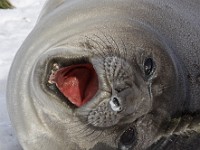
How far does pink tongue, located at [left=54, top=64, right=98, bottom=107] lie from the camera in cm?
350

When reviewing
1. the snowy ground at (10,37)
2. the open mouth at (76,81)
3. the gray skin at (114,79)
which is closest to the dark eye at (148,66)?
the gray skin at (114,79)

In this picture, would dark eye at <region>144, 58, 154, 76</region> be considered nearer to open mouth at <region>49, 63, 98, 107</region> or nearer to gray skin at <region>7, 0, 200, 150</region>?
gray skin at <region>7, 0, 200, 150</region>

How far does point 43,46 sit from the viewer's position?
3.90m

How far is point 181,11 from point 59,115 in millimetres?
1197

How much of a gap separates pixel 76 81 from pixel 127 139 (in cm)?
44

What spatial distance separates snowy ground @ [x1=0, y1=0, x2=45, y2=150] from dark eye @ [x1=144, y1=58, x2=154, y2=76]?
1.25m

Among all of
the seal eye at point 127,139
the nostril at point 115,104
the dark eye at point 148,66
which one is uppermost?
the dark eye at point 148,66

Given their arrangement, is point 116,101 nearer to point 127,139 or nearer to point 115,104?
point 115,104

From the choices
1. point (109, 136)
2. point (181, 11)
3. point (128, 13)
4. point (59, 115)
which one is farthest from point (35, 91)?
point (181, 11)

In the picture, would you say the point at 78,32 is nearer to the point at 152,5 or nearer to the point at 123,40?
the point at 123,40

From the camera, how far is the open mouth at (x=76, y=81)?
11.5 feet

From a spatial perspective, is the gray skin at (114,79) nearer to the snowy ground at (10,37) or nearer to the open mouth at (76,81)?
the open mouth at (76,81)

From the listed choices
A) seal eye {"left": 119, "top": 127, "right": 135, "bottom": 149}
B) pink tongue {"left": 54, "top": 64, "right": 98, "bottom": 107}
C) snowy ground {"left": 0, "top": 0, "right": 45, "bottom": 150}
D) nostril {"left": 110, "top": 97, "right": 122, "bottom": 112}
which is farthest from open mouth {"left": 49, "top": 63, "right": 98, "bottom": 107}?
snowy ground {"left": 0, "top": 0, "right": 45, "bottom": 150}

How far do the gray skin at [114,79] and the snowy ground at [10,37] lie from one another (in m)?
0.44
